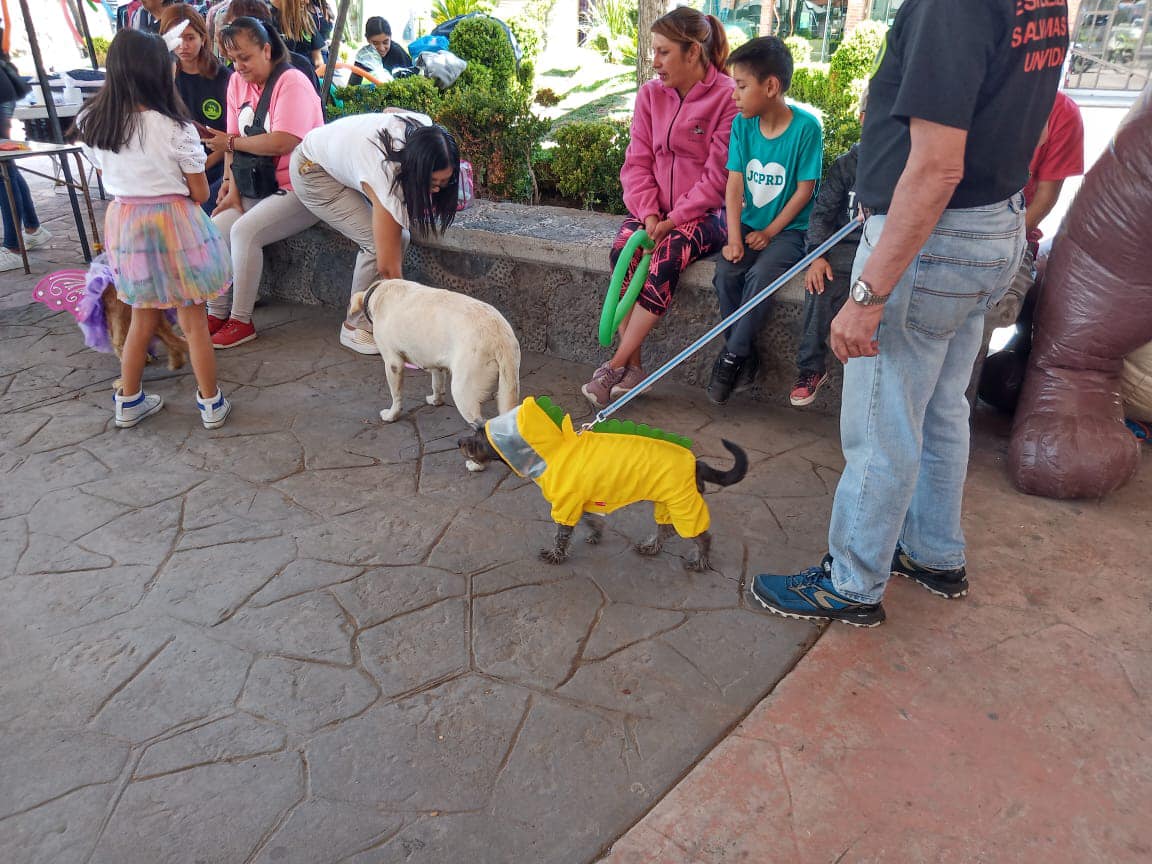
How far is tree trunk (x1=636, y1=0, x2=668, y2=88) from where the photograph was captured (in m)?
7.46

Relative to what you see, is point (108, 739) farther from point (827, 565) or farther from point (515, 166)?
point (515, 166)

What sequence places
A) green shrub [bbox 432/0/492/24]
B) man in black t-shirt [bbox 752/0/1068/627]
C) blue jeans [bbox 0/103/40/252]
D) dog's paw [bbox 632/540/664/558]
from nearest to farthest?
man in black t-shirt [bbox 752/0/1068/627]
dog's paw [bbox 632/540/664/558]
blue jeans [bbox 0/103/40/252]
green shrub [bbox 432/0/492/24]

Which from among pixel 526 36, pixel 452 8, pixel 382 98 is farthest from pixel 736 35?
pixel 382 98

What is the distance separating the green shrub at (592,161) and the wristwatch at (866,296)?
3922mm

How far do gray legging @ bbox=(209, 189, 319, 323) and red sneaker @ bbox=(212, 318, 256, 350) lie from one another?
4cm

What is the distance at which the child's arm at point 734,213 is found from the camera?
162 inches

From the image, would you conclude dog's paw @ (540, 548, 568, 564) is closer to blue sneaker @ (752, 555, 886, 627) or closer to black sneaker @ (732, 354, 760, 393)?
blue sneaker @ (752, 555, 886, 627)

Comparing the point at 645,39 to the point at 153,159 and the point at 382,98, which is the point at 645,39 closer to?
the point at 382,98

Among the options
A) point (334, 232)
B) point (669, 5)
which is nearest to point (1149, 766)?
point (334, 232)

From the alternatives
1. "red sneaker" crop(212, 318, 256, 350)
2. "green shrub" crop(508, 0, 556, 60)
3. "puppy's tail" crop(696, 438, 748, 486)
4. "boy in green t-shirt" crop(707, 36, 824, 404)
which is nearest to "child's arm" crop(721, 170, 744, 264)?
"boy in green t-shirt" crop(707, 36, 824, 404)

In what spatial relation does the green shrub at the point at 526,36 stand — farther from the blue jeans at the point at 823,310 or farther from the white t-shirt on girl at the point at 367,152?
the blue jeans at the point at 823,310

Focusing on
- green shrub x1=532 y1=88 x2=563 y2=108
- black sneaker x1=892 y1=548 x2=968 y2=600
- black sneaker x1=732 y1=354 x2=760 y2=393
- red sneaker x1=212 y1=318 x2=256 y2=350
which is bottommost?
red sneaker x1=212 y1=318 x2=256 y2=350

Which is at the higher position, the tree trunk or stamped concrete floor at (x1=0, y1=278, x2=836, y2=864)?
the tree trunk

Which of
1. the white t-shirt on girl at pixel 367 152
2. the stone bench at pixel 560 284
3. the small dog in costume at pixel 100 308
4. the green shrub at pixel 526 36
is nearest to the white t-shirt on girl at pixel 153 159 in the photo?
the small dog in costume at pixel 100 308
